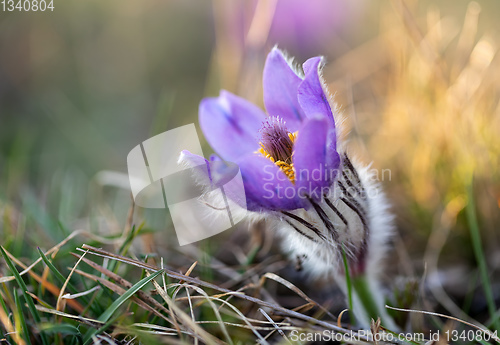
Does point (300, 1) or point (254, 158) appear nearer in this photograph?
point (254, 158)

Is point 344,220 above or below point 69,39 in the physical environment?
below

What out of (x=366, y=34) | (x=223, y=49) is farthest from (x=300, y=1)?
(x=223, y=49)

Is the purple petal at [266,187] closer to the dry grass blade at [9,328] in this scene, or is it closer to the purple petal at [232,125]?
the purple petal at [232,125]

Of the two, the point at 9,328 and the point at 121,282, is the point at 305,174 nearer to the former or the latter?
the point at 121,282

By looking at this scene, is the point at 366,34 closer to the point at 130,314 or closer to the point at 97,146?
the point at 97,146

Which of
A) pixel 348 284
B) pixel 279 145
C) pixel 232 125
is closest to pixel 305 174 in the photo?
pixel 279 145

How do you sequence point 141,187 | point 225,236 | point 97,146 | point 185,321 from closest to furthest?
point 185,321
point 141,187
point 225,236
point 97,146
